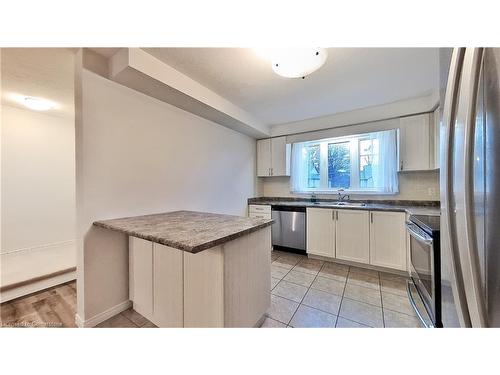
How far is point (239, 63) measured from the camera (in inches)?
68.4

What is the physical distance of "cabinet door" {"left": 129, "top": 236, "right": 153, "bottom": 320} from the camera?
152cm

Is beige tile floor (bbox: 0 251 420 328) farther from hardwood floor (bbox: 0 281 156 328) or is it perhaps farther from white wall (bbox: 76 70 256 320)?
white wall (bbox: 76 70 256 320)

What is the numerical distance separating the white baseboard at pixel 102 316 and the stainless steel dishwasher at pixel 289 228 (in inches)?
81.7

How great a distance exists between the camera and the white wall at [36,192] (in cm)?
248

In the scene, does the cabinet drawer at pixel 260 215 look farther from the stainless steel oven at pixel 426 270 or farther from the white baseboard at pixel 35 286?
the white baseboard at pixel 35 286

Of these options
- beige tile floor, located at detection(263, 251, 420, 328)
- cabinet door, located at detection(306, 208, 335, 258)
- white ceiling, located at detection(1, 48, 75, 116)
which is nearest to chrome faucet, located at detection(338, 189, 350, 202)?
cabinet door, located at detection(306, 208, 335, 258)

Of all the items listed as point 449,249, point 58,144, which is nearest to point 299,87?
point 449,249

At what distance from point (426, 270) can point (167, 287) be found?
6.01 feet

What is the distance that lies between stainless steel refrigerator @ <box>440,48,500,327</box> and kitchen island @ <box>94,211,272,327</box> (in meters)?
0.93

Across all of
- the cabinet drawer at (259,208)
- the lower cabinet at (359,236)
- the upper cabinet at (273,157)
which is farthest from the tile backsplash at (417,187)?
the cabinet drawer at (259,208)

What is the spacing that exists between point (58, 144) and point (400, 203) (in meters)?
5.47

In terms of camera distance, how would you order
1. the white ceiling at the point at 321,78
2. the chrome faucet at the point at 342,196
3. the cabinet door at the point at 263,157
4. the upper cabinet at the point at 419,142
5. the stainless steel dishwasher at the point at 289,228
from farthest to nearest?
the cabinet door at the point at 263,157, the chrome faucet at the point at 342,196, the stainless steel dishwasher at the point at 289,228, the upper cabinet at the point at 419,142, the white ceiling at the point at 321,78

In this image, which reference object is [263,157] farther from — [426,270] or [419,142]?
[426,270]

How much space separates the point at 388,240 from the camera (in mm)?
2371
